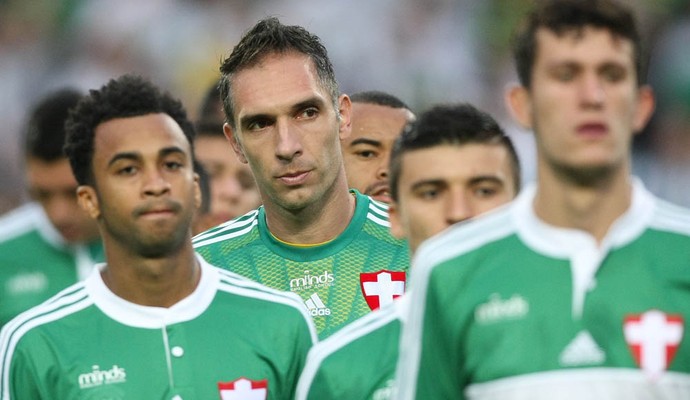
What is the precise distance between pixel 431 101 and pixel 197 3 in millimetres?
2446

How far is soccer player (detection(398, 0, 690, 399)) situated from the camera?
13.1 ft

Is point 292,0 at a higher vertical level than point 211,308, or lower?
higher

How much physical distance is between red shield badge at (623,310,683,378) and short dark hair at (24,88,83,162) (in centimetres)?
409

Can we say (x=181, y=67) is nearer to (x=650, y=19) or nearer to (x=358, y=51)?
(x=358, y=51)

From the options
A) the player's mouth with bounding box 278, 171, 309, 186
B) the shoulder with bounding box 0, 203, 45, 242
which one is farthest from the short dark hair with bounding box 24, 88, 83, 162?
the player's mouth with bounding box 278, 171, 309, 186

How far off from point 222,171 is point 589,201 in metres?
6.23

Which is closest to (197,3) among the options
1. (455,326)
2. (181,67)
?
(181,67)

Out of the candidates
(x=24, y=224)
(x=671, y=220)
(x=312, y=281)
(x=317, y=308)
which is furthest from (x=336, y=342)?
(x=24, y=224)

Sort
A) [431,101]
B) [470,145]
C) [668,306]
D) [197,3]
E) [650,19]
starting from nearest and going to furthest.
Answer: [668,306], [470,145], [650,19], [431,101], [197,3]

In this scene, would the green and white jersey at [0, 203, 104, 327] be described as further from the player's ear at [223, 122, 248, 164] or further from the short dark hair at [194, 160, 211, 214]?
the player's ear at [223, 122, 248, 164]

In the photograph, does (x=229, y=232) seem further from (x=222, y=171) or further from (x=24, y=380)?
(x=222, y=171)

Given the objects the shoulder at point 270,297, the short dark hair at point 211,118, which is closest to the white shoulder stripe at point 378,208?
the shoulder at point 270,297

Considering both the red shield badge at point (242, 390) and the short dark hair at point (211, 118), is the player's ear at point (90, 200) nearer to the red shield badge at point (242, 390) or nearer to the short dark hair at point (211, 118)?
the red shield badge at point (242, 390)

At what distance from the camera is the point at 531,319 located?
409 cm
